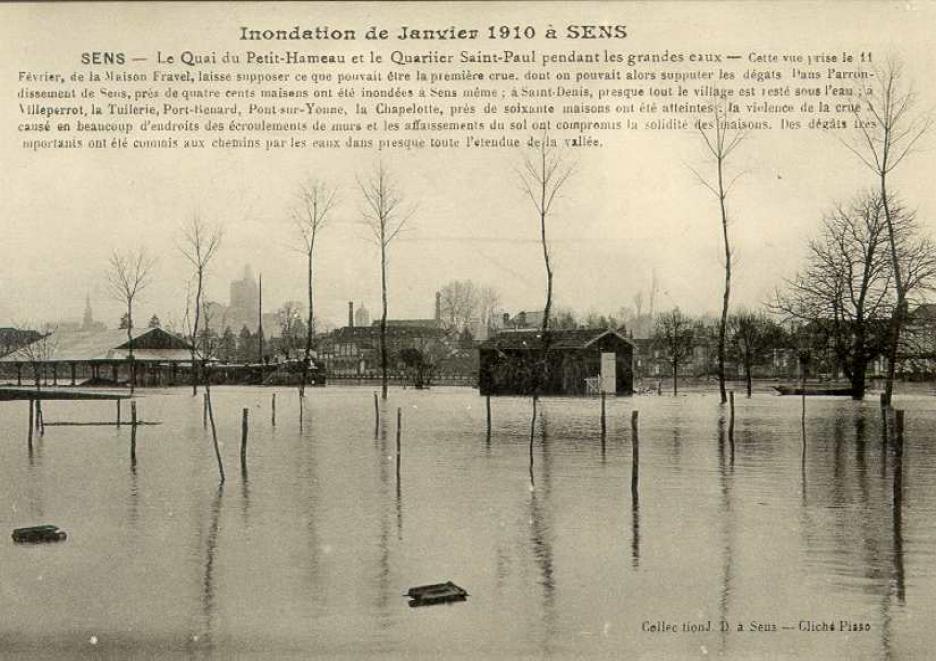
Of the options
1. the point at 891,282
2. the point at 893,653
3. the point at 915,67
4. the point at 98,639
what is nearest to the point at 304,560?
the point at 98,639

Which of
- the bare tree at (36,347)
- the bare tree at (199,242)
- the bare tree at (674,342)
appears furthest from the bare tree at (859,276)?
the bare tree at (36,347)

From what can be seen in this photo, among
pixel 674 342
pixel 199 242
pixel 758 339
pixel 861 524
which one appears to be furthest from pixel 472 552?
pixel 758 339

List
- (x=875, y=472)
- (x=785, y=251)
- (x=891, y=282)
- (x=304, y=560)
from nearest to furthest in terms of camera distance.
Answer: (x=304, y=560)
(x=875, y=472)
(x=785, y=251)
(x=891, y=282)

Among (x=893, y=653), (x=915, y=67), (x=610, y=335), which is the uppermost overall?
(x=915, y=67)

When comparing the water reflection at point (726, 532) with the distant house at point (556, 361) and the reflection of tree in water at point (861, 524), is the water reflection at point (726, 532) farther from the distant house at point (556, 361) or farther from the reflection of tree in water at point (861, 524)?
the distant house at point (556, 361)

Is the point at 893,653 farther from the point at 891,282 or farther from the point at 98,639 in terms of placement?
the point at 891,282

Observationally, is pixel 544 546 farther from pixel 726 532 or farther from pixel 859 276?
pixel 859 276

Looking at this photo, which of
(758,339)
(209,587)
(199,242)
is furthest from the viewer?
(758,339)
